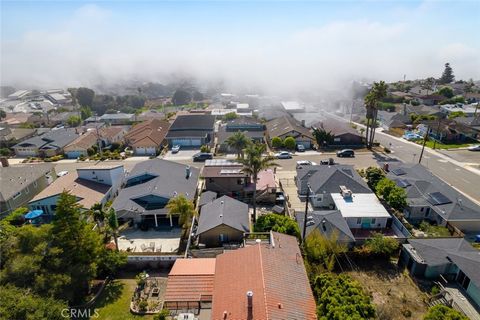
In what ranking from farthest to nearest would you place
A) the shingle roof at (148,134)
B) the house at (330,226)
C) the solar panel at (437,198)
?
the shingle roof at (148,134), the solar panel at (437,198), the house at (330,226)

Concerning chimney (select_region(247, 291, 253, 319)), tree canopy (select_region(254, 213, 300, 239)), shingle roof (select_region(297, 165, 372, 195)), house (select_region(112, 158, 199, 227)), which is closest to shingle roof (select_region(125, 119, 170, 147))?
house (select_region(112, 158, 199, 227))

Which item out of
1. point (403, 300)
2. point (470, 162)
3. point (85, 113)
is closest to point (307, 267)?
point (403, 300)

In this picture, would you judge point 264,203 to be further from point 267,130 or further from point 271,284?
point 267,130

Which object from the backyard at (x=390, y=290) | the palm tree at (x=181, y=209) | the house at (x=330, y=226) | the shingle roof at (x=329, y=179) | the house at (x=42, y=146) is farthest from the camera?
the house at (x=42, y=146)

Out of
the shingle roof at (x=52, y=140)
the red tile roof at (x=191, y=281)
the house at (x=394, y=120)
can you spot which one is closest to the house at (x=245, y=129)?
the house at (x=394, y=120)

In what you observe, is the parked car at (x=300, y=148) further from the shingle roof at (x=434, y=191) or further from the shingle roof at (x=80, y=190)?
the shingle roof at (x=80, y=190)
